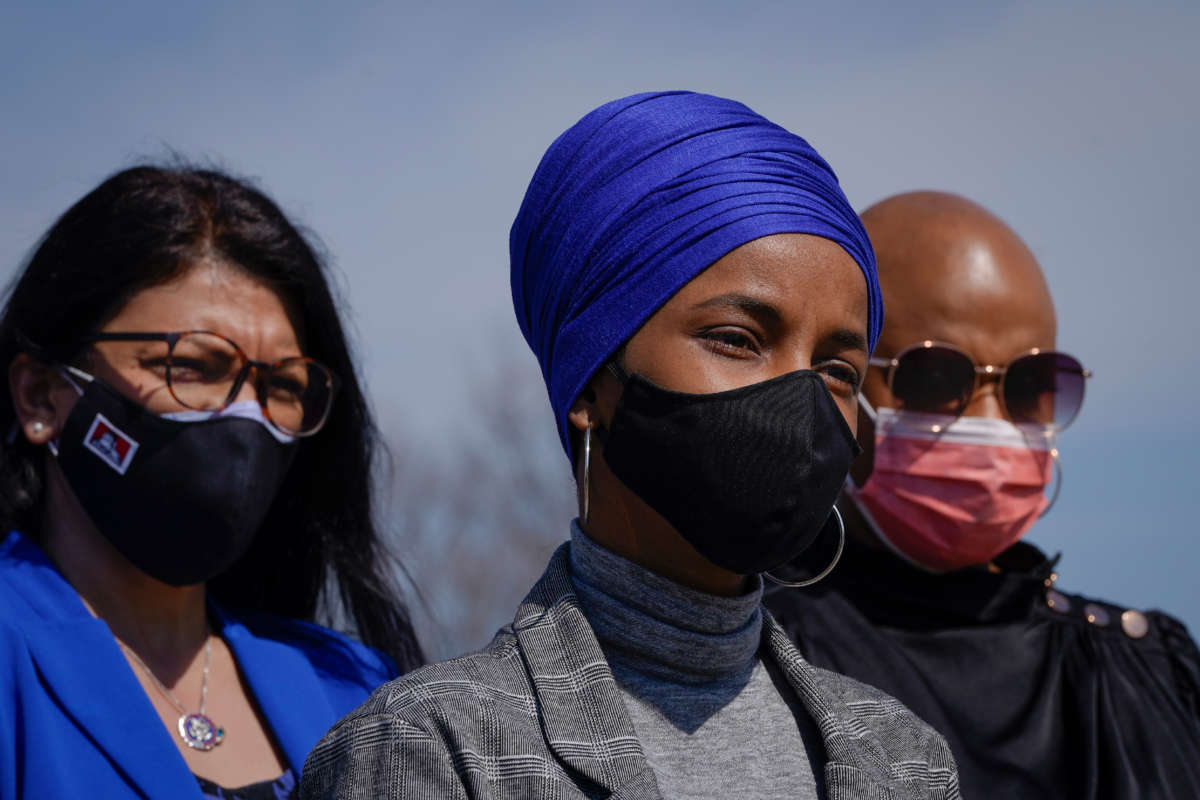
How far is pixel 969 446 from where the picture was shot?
396cm

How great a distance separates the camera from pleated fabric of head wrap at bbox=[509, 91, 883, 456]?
2217 mm

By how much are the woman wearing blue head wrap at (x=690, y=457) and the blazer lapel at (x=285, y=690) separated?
1436 mm

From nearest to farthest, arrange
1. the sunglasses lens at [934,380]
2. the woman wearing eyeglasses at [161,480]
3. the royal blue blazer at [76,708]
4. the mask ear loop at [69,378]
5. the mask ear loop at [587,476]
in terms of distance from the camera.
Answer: the mask ear loop at [587,476] < the royal blue blazer at [76,708] < the woman wearing eyeglasses at [161,480] < the mask ear loop at [69,378] < the sunglasses lens at [934,380]

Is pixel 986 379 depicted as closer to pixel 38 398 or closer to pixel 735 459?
pixel 735 459

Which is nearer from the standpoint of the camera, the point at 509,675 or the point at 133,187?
the point at 509,675

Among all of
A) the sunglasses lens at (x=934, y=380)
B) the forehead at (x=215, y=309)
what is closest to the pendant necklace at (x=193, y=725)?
the forehead at (x=215, y=309)

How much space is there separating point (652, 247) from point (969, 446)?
2.02 meters

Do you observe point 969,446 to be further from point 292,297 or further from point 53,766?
point 53,766

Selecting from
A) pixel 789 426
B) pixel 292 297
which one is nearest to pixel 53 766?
pixel 292 297

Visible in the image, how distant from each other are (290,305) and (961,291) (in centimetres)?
187

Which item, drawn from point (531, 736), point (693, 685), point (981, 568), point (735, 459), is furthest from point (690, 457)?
point (981, 568)

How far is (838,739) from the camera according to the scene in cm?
220

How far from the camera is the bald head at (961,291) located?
394 cm

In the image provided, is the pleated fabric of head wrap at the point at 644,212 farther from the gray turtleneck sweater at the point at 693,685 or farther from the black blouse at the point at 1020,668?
the black blouse at the point at 1020,668
